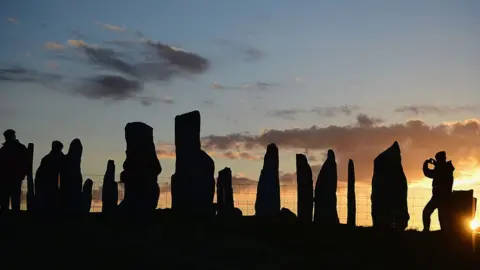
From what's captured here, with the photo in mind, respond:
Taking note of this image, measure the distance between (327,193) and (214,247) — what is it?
863 cm

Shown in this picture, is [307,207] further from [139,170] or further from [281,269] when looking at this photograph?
[281,269]

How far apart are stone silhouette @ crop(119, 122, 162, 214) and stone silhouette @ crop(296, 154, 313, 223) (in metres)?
6.39

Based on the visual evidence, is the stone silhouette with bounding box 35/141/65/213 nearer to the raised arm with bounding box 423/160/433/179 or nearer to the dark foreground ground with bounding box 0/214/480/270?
the dark foreground ground with bounding box 0/214/480/270

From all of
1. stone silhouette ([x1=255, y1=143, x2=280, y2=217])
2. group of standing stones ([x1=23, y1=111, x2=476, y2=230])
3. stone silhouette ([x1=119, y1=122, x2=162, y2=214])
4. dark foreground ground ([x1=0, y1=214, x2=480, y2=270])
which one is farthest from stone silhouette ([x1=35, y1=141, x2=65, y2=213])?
stone silhouette ([x1=255, y1=143, x2=280, y2=217])

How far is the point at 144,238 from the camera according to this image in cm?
2458

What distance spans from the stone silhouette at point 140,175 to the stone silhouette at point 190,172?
153 cm

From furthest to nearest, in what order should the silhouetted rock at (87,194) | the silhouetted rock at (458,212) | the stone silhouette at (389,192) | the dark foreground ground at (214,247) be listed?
the silhouetted rock at (87,194) < the stone silhouette at (389,192) < the silhouetted rock at (458,212) < the dark foreground ground at (214,247)

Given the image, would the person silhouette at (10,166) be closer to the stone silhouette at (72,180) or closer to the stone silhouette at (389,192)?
the stone silhouette at (72,180)

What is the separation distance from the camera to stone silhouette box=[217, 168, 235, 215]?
3390cm

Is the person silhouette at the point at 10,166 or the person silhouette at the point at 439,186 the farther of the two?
the person silhouette at the point at 439,186

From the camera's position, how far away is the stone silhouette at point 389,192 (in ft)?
95.8

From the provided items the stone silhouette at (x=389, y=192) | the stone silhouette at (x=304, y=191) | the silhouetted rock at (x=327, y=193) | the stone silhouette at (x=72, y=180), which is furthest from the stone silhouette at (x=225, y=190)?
the stone silhouette at (x=389, y=192)

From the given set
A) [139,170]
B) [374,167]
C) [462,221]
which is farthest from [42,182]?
[462,221]

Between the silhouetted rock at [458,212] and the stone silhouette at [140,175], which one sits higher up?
the stone silhouette at [140,175]
